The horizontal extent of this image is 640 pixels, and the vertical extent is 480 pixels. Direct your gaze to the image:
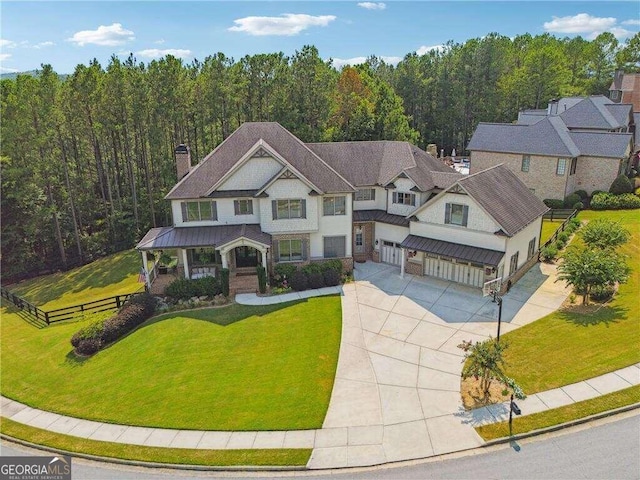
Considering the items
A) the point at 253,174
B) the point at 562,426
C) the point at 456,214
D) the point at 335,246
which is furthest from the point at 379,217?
the point at 562,426

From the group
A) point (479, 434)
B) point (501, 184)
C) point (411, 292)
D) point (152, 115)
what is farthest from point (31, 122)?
point (479, 434)

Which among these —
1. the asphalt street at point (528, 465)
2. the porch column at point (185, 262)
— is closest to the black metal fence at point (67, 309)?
the porch column at point (185, 262)

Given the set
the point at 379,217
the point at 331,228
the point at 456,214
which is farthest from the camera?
the point at 379,217

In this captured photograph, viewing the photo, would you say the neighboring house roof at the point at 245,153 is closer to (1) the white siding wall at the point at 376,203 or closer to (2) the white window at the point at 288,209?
(2) the white window at the point at 288,209

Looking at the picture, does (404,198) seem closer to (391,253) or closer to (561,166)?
(391,253)

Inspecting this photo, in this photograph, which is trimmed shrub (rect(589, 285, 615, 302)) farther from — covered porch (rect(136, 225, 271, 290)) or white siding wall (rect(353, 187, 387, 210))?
covered porch (rect(136, 225, 271, 290))

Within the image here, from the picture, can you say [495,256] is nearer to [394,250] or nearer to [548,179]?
[394,250]
